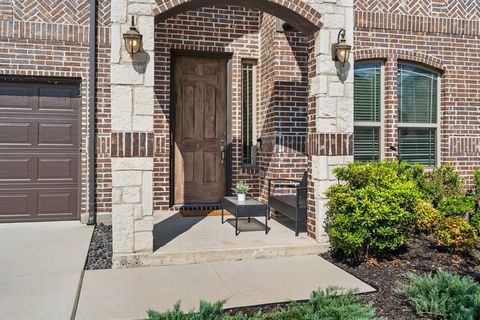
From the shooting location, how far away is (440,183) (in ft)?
23.1

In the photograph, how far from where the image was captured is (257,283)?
411cm

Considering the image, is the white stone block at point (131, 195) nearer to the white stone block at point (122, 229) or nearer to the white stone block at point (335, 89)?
the white stone block at point (122, 229)

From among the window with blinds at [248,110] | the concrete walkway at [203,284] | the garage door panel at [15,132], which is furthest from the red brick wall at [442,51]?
the garage door panel at [15,132]

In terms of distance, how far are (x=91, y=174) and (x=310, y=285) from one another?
416cm

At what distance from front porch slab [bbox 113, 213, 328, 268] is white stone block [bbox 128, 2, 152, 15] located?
2.63 meters

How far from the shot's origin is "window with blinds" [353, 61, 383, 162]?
739cm

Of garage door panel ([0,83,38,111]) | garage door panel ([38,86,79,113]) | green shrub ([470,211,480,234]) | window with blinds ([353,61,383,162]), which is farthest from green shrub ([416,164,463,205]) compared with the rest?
garage door panel ([0,83,38,111])

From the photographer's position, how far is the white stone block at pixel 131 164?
15.1ft

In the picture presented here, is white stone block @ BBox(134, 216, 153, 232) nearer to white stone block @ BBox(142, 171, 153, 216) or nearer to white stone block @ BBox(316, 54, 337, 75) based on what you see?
white stone block @ BBox(142, 171, 153, 216)

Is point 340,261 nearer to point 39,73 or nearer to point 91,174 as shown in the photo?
point 91,174

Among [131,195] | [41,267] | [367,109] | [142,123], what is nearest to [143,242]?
[131,195]

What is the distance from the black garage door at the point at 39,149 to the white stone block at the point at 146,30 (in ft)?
9.02

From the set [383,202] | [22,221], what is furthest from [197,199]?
[383,202]

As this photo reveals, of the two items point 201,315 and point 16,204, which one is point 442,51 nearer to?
point 201,315
